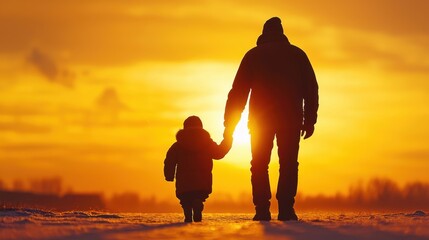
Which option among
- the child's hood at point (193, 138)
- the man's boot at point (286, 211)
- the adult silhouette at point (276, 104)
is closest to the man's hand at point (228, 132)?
the child's hood at point (193, 138)

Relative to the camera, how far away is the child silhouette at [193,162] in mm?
12367

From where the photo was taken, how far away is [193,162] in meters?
12.4

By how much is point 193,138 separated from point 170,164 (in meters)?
0.59

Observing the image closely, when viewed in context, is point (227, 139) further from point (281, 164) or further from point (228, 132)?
point (281, 164)

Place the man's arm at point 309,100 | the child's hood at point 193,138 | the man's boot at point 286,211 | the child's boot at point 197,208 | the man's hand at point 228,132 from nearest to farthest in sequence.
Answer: the man's boot at point 286,211
the man's arm at point 309,100
the child's boot at point 197,208
the man's hand at point 228,132
the child's hood at point 193,138

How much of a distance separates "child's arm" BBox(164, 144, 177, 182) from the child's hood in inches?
8.7

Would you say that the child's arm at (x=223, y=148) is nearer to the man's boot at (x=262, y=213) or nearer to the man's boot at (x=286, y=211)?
the man's boot at (x=262, y=213)

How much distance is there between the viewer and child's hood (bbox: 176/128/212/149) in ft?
40.8

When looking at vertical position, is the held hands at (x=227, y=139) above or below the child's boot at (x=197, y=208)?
above

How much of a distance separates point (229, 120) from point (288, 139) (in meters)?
1.16

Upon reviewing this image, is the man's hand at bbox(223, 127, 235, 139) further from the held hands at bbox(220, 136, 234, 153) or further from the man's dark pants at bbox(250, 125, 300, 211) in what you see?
the man's dark pants at bbox(250, 125, 300, 211)

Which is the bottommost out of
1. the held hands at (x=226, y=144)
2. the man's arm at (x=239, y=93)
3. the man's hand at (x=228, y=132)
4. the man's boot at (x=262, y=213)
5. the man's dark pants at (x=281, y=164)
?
the man's boot at (x=262, y=213)

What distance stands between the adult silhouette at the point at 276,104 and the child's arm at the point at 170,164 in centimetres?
135

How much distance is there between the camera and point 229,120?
1223cm
